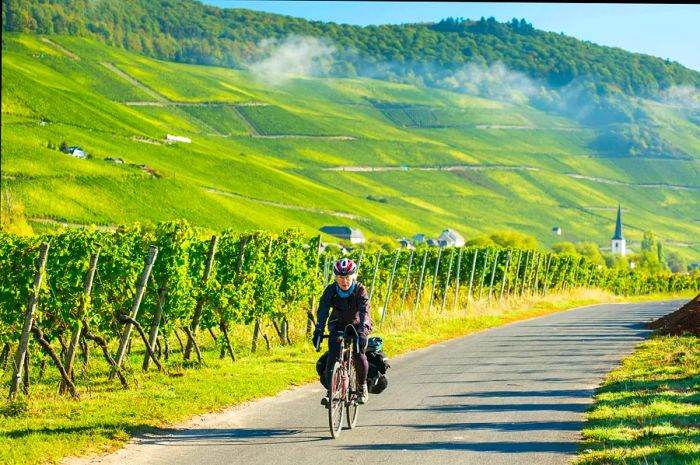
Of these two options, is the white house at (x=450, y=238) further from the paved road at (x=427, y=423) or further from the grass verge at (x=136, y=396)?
the paved road at (x=427, y=423)

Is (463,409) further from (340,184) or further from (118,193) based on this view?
(340,184)

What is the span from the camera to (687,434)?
10875mm

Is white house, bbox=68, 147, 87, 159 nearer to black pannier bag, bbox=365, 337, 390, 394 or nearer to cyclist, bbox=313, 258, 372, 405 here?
black pannier bag, bbox=365, 337, 390, 394

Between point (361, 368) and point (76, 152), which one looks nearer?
point (361, 368)

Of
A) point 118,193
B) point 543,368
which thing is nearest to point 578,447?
point 543,368

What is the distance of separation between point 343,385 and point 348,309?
872mm

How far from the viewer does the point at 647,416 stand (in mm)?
12203

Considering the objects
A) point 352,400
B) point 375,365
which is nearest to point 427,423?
point 352,400

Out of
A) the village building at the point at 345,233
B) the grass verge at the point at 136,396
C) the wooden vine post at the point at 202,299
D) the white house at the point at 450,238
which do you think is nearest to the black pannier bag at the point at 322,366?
the grass verge at the point at 136,396

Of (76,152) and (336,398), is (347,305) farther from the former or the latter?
(76,152)

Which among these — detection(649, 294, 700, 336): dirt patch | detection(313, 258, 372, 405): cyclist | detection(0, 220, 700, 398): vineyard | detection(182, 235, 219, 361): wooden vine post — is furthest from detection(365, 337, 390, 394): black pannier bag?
detection(649, 294, 700, 336): dirt patch

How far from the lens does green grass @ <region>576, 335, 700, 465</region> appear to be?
980 centimetres

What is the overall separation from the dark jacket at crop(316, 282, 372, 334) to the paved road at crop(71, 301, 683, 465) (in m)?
1.23

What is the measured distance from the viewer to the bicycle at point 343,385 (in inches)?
440
